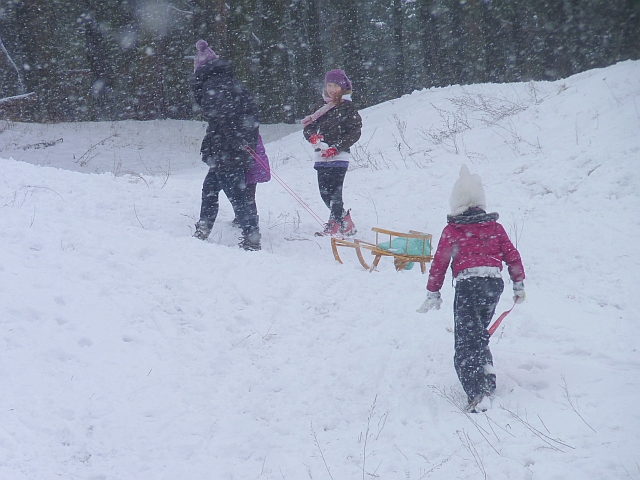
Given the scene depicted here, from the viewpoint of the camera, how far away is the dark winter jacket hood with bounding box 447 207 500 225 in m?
4.04

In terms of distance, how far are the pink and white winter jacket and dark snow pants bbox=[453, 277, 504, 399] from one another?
13cm

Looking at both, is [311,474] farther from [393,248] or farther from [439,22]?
[439,22]

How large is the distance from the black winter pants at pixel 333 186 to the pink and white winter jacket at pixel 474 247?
342 centimetres

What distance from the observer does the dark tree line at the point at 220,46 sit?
61.1 ft

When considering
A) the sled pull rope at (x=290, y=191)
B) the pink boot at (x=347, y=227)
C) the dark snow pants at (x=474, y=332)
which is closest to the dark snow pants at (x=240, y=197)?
the sled pull rope at (x=290, y=191)

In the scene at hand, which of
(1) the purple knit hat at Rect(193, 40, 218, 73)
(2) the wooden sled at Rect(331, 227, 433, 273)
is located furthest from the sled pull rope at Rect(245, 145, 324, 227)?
(2) the wooden sled at Rect(331, 227, 433, 273)

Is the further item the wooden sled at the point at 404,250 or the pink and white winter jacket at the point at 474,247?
the wooden sled at the point at 404,250

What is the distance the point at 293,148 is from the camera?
13.8 m

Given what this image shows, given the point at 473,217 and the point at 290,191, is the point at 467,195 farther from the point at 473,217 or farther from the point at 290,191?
the point at 290,191

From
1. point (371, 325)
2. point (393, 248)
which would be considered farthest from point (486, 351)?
point (393, 248)

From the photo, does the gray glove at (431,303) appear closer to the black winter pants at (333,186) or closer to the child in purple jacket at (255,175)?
the child in purple jacket at (255,175)

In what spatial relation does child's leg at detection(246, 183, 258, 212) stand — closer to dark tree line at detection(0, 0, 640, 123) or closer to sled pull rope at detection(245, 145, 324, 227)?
sled pull rope at detection(245, 145, 324, 227)

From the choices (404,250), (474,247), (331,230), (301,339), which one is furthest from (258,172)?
(474,247)

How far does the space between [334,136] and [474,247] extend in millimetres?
3702
